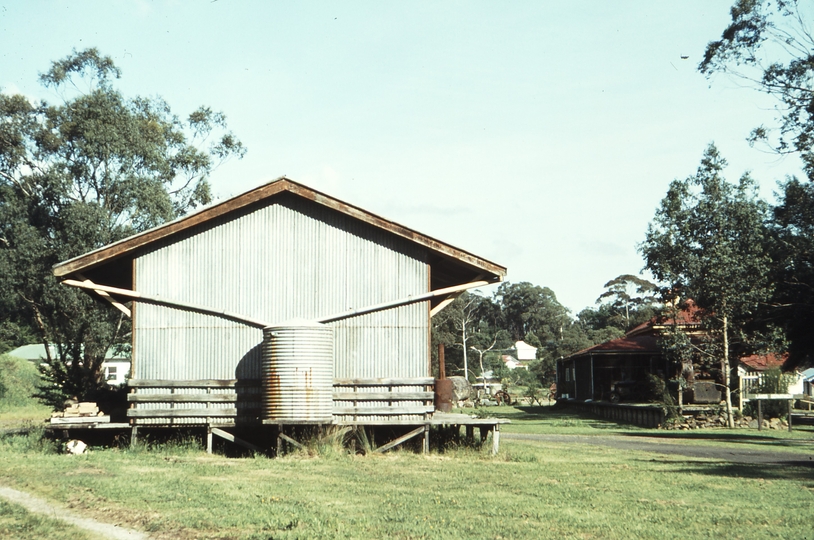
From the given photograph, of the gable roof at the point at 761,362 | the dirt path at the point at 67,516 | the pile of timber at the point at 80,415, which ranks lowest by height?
the dirt path at the point at 67,516

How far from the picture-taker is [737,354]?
3712cm

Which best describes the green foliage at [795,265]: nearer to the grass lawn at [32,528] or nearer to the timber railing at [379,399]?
the timber railing at [379,399]

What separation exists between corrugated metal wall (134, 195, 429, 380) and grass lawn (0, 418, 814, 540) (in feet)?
7.26

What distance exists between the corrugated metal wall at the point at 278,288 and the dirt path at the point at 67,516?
6.78 meters

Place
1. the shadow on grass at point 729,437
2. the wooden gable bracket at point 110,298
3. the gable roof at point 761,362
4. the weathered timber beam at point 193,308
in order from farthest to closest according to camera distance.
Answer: the gable roof at point 761,362
the shadow on grass at point 729,437
the wooden gable bracket at point 110,298
the weathered timber beam at point 193,308

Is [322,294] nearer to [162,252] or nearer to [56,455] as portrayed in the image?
[162,252]

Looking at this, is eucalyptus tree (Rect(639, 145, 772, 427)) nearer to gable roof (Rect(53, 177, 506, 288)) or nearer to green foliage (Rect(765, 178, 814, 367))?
green foliage (Rect(765, 178, 814, 367))

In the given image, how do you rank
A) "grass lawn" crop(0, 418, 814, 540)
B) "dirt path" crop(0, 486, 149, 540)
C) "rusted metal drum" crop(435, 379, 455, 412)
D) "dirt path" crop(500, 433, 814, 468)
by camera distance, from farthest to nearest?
"rusted metal drum" crop(435, 379, 455, 412) < "dirt path" crop(500, 433, 814, 468) < "grass lawn" crop(0, 418, 814, 540) < "dirt path" crop(0, 486, 149, 540)

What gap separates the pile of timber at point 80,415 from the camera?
19125mm

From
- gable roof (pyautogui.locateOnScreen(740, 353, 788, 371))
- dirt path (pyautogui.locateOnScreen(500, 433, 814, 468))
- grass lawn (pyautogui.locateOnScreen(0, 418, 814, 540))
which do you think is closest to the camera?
grass lawn (pyautogui.locateOnScreen(0, 418, 814, 540))

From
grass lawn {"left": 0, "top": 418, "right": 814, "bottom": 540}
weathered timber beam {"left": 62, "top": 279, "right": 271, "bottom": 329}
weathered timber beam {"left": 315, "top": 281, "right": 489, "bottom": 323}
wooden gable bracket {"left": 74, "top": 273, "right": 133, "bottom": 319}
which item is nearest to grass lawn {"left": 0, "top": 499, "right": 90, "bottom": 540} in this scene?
grass lawn {"left": 0, "top": 418, "right": 814, "bottom": 540}

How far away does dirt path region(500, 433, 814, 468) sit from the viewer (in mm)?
20625

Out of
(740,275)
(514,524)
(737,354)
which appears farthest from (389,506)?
(737,354)

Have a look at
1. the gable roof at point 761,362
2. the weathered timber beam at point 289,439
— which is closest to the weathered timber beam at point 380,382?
the weathered timber beam at point 289,439
